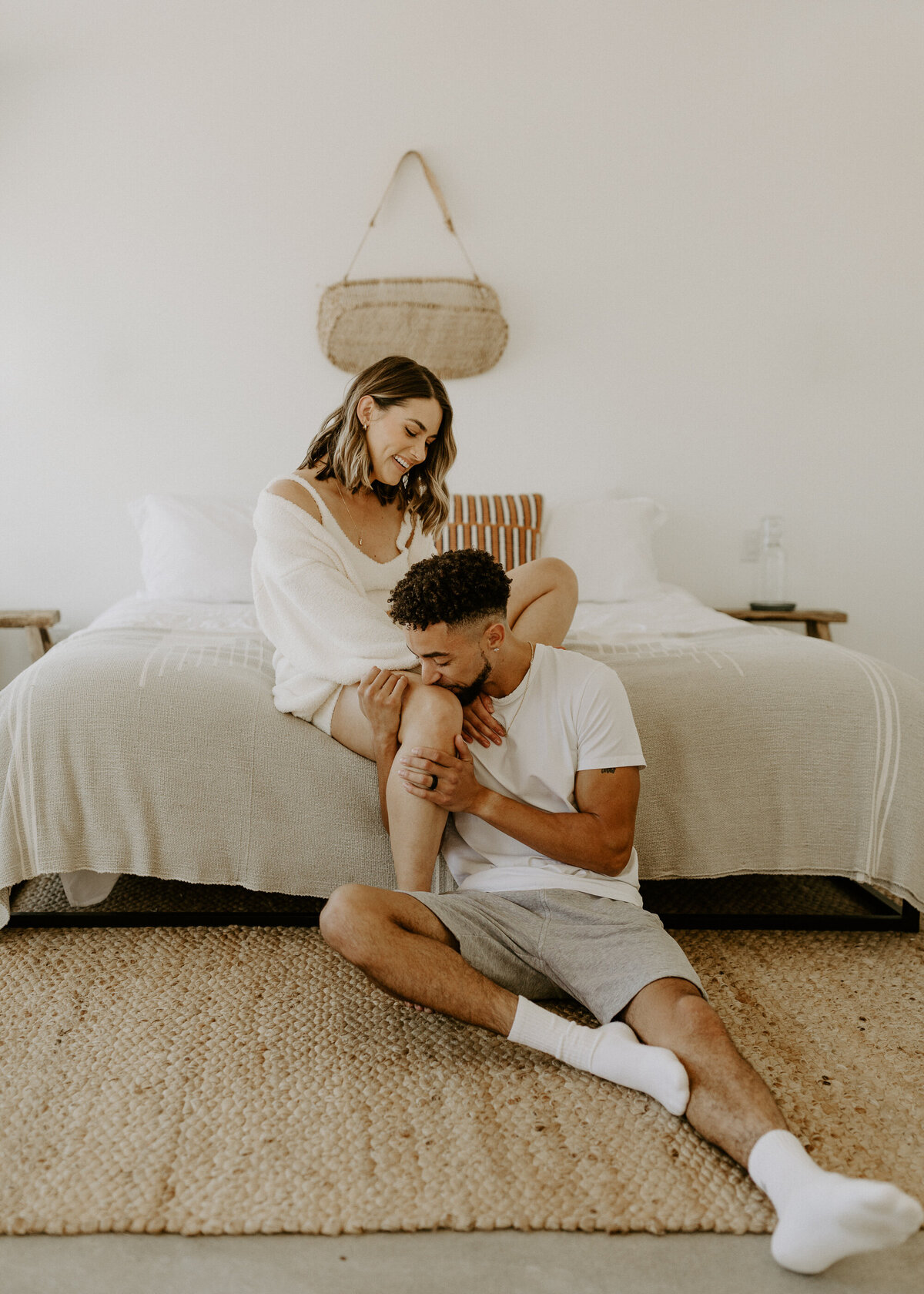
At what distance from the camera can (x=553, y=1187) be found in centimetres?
108

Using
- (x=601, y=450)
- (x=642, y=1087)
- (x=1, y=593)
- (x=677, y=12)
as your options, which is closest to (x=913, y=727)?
(x=642, y=1087)

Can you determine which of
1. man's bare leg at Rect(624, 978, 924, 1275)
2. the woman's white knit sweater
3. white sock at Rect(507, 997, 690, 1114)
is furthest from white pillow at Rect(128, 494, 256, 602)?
man's bare leg at Rect(624, 978, 924, 1275)

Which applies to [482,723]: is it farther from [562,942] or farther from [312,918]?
[312,918]

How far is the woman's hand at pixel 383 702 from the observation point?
5.16ft

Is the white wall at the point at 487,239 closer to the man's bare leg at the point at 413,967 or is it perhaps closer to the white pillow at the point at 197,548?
the white pillow at the point at 197,548

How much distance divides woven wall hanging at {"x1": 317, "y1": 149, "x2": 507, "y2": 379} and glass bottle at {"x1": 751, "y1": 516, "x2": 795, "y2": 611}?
1181mm

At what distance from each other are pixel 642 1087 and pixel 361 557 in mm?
1079

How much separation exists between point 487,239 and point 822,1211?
3.18 metres

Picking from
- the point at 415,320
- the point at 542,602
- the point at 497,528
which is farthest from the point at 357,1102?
the point at 415,320

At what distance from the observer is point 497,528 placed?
3021mm

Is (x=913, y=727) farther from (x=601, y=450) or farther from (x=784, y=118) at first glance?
(x=784, y=118)

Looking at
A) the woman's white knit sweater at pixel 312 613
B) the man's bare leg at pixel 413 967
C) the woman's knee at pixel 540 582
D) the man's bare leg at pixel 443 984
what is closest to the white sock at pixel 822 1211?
the man's bare leg at pixel 443 984

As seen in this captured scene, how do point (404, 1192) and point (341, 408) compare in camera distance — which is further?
point (341, 408)

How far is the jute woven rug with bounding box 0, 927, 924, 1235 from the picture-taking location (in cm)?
105
